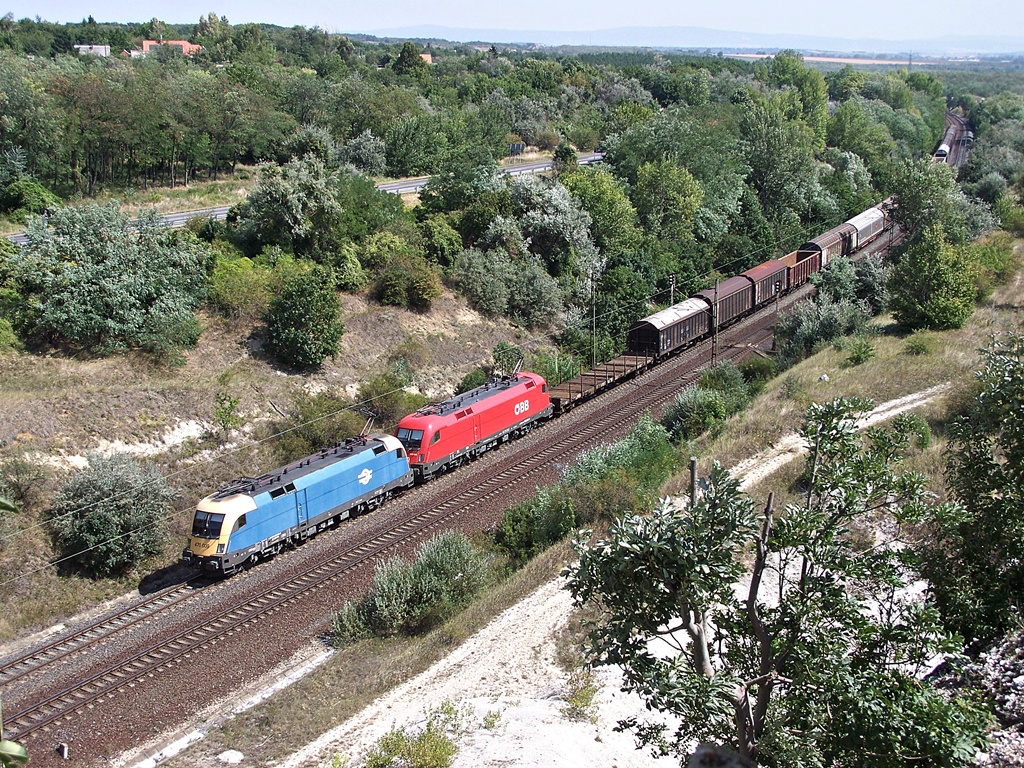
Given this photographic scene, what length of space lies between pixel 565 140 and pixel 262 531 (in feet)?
231

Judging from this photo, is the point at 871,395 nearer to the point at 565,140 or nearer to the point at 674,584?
the point at 674,584

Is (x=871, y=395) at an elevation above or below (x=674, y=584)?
below

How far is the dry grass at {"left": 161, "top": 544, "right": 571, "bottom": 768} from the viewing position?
1716 cm

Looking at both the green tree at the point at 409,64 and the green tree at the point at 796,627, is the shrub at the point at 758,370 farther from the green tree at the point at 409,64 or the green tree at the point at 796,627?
the green tree at the point at 409,64

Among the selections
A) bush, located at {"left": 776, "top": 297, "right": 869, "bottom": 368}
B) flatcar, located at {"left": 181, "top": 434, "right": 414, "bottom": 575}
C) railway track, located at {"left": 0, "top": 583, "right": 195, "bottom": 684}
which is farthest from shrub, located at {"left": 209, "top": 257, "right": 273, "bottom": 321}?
bush, located at {"left": 776, "top": 297, "right": 869, "bottom": 368}

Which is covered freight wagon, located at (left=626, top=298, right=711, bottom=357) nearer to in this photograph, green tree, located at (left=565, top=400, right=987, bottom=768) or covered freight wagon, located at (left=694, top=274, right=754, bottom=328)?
covered freight wagon, located at (left=694, top=274, right=754, bottom=328)

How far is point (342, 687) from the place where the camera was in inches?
752

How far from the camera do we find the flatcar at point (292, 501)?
24531mm

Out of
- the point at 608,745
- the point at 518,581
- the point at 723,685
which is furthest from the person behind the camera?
the point at 518,581

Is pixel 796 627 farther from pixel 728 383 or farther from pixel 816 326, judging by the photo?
pixel 816 326

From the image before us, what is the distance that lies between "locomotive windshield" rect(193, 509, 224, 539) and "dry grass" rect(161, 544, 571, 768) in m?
5.85

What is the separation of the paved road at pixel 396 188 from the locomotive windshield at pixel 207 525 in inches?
729

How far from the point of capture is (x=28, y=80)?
167 ft

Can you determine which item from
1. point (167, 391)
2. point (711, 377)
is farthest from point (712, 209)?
point (167, 391)
